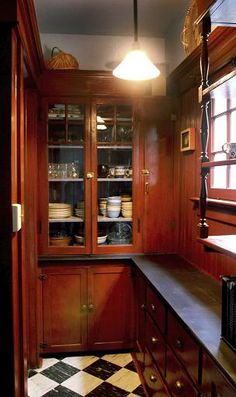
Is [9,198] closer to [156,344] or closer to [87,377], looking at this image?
[156,344]

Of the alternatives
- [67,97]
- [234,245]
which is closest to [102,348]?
[234,245]

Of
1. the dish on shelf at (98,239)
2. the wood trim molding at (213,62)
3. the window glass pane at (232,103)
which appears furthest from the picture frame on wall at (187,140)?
the dish on shelf at (98,239)

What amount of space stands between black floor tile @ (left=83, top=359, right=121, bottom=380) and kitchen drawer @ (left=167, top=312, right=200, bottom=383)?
0.95 metres

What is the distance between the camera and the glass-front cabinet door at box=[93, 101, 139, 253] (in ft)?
9.29

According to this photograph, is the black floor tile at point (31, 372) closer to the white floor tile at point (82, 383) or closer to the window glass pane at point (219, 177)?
the white floor tile at point (82, 383)

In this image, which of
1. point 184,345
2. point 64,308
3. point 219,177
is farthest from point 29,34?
point 64,308

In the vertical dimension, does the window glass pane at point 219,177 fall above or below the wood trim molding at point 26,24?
below

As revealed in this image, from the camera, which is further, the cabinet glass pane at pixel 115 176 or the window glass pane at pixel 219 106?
the cabinet glass pane at pixel 115 176

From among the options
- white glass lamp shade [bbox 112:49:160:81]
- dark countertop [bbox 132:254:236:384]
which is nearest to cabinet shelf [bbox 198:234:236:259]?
dark countertop [bbox 132:254:236:384]

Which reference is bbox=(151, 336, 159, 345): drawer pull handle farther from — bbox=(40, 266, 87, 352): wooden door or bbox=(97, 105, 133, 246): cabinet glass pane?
bbox=(97, 105, 133, 246): cabinet glass pane

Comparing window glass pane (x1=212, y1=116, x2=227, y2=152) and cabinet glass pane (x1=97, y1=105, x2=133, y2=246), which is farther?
cabinet glass pane (x1=97, y1=105, x2=133, y2=246)

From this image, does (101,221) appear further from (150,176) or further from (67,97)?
(67,97)

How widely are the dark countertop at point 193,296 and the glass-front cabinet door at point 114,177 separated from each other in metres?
0.28

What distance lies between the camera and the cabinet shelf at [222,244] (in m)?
1.37
